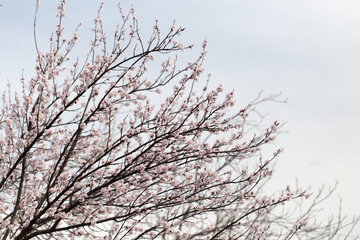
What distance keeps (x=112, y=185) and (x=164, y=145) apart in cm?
98

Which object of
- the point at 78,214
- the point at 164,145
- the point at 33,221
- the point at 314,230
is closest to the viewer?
the point at 33,221

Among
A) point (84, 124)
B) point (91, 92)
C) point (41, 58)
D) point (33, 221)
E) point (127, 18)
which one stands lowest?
point (33, 221)

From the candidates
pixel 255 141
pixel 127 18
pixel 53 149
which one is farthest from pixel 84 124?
pixel 255 141

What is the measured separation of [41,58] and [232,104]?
3116 millimetres

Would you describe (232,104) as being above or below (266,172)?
above

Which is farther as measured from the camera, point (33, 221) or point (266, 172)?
point (266, 172)

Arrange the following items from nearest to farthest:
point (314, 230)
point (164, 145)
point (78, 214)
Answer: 1. point (164, 145)
2. point (78, 214)
3. point (314, 230)

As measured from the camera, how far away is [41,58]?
6520 millimetres

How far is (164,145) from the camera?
593cm

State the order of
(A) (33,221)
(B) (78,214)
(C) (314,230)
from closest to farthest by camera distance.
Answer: (A) (33,221) < (B) (78,214) < (C) (314,230)

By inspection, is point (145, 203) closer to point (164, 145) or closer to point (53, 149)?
point (164, 145)

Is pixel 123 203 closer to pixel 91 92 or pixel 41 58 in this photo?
pixel 91 92

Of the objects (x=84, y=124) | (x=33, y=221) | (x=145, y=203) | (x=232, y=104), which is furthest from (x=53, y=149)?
(x=232, y=104)

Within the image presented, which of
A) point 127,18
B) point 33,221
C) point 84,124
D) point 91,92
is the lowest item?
point 33,221
